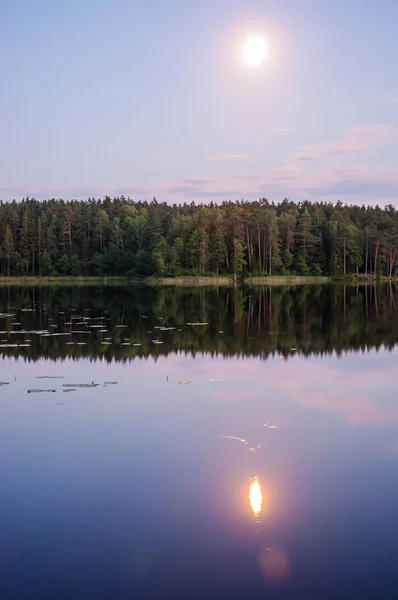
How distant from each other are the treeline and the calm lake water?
76905mm

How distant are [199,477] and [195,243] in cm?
8788

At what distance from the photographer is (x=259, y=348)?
965 inches

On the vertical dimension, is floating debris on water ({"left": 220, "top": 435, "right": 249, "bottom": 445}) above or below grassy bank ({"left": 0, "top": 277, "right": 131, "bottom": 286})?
below

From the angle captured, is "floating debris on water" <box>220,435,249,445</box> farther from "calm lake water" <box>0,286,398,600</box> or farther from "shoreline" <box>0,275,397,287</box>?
"shoreline" <box>0,275,397,287</box>

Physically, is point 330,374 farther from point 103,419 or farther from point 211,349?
point 103,419

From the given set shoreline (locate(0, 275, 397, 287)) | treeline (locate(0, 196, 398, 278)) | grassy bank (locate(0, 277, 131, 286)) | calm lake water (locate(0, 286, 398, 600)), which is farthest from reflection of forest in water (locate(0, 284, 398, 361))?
grassy bank (locate(0, 277, 131, 286))

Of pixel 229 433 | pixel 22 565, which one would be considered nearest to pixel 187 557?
pixel 22 565

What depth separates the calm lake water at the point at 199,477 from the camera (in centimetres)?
725

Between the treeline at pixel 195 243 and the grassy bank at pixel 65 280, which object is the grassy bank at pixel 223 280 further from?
the grassy bank at pixel 65 280

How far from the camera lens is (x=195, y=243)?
9731cm

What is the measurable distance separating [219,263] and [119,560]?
9266 cm

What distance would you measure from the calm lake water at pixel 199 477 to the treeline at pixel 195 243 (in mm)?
76905

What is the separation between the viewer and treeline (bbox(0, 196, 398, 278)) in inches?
3927

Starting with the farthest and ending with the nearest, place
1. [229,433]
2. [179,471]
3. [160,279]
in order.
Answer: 1. [160,279]
2. [229,433]
3. [179,471]
